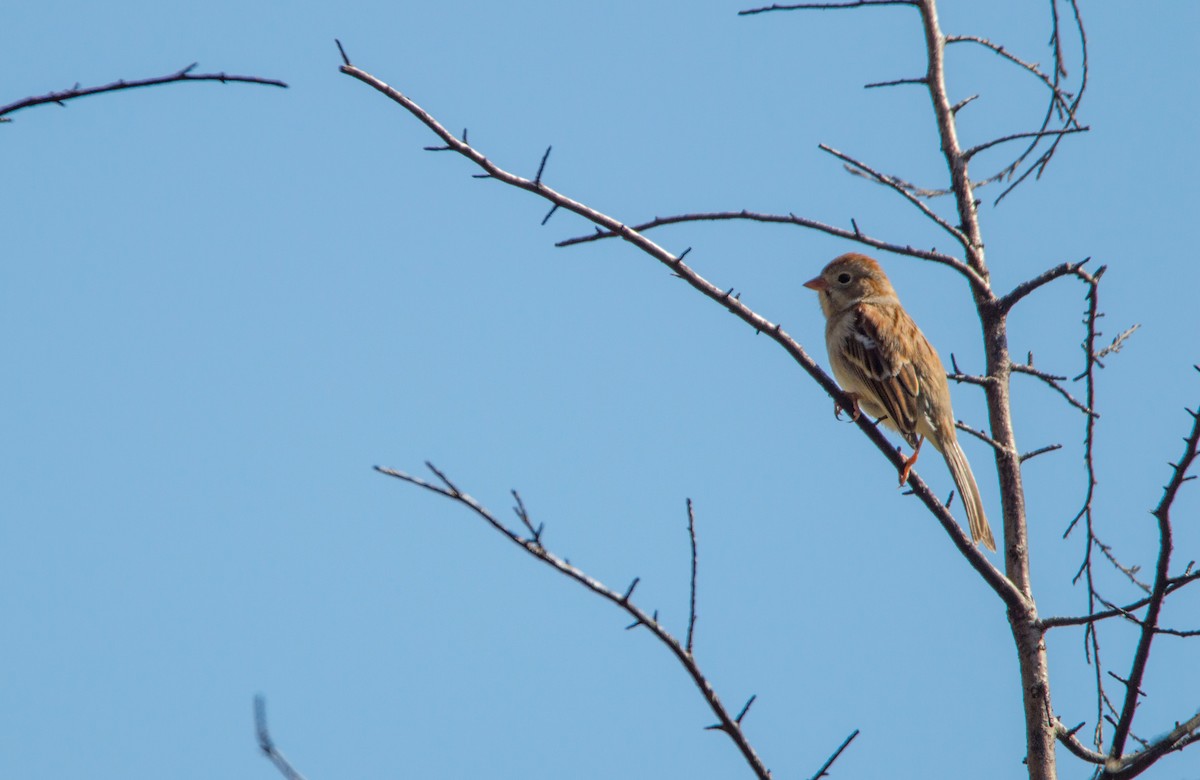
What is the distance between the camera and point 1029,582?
16.6 ft

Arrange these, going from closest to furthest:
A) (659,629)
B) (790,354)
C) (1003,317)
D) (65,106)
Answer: (65,106)
(659,629)
(790,354)
(1003,317)

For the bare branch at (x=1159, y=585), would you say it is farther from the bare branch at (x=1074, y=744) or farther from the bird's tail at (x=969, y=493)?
the bird's tail at (x=969, y=493)

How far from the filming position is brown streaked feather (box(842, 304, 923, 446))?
7.32 metres

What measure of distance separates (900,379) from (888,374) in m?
0.07

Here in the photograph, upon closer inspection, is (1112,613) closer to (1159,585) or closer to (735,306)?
(1159,585)

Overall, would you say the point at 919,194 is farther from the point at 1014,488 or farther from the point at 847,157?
the point at 1014,488

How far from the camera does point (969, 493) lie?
7070 millimetres

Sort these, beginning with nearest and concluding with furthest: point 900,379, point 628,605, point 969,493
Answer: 1. point 628,605
2. point 969,493
3. point 900,379

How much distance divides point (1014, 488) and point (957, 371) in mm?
535

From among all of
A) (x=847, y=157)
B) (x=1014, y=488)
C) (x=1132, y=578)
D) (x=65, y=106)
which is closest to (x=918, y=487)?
(x=1014, y=488)

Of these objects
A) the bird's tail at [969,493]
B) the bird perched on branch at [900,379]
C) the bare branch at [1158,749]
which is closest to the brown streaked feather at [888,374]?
the bird perched on branch at [900,379]

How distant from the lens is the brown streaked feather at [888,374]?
7.32 m

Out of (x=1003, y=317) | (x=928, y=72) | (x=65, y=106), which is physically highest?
(x=928, y=72)

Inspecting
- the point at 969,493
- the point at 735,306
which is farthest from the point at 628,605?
the point at 969,493
